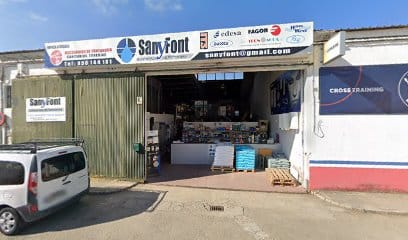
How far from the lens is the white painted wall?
711 cm

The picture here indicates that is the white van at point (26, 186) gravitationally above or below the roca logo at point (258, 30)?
below

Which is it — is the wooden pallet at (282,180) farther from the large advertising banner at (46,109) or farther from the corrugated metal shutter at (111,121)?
the large advertising banner at (46,109)

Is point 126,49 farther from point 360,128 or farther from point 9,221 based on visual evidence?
point 360,128

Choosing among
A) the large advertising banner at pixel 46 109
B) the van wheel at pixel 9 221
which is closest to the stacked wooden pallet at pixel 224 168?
the large advertising banner at pixel 46 109

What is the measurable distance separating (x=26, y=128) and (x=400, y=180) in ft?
40.1

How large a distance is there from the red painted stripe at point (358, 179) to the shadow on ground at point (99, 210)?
4.47 metres

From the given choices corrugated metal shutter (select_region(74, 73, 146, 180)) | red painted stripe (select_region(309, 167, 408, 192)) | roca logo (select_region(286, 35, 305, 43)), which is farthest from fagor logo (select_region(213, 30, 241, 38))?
red painted stripe (select_region(309, 167, 408, 192))

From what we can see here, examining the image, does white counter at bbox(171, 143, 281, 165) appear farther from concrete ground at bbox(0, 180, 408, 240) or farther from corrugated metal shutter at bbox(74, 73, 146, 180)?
concrete ground at bbox(0, 180, 408, 240)

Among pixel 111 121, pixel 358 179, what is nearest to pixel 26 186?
pixel 111 121

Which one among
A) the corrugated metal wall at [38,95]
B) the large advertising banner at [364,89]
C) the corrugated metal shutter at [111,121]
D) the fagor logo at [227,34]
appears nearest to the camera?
the large advertising banner at [364,89]

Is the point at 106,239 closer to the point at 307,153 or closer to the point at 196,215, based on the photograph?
the point at 196,215

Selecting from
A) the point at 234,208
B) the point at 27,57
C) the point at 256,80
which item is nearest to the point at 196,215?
the point at 234,208

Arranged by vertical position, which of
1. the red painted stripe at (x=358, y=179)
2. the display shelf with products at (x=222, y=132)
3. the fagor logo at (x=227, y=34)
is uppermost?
the fagor logo at (x=227, y=34)

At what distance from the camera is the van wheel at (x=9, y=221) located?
4777mm
